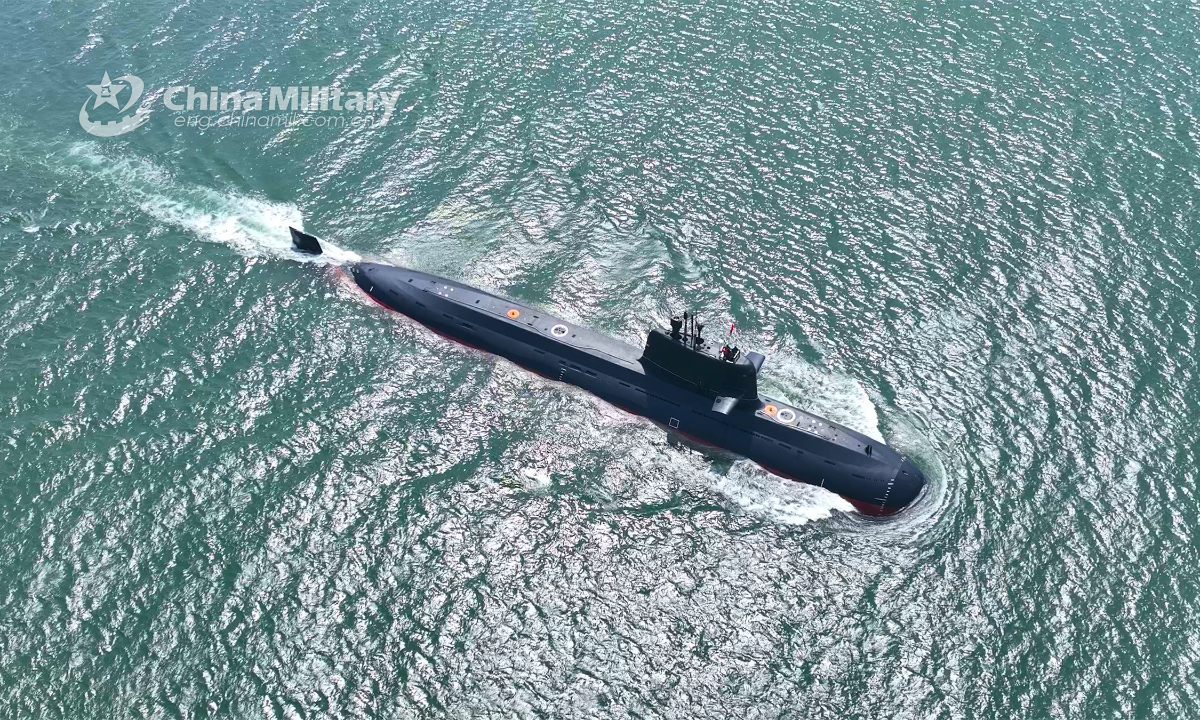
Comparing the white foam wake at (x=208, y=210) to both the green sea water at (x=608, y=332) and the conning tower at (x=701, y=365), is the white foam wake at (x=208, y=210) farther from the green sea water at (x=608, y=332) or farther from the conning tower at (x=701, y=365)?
the conning tower at (x=701, y=365)

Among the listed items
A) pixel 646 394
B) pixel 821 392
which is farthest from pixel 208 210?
pixel 821 392

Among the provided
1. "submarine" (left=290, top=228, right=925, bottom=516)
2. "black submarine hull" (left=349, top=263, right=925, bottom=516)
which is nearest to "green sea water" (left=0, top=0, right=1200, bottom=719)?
"black submarine hull" (left=349, top=263, right=925, bottom=516)

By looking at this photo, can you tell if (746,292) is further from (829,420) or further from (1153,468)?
(1153,468)

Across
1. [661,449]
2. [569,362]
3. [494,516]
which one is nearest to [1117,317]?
[661,449]

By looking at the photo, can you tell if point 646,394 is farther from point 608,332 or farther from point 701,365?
point 608,332
